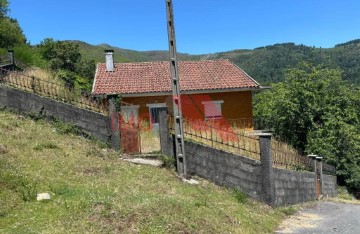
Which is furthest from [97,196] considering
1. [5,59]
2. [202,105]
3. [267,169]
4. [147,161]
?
[5,59]

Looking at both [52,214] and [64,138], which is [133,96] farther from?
[52,214]

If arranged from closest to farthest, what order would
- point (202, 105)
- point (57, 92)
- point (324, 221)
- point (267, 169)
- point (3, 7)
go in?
point (324, 221) → point (267, 169) → point (57, 92) → point (202, 105) → point (3, 7)

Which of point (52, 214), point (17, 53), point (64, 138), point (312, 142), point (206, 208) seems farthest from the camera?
point (17, 53)

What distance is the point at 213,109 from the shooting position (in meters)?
25.5

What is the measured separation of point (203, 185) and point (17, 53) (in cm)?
2237

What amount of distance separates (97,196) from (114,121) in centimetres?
574

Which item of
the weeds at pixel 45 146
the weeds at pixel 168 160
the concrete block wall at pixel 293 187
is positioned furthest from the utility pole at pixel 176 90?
the weeds at pixel 45 146

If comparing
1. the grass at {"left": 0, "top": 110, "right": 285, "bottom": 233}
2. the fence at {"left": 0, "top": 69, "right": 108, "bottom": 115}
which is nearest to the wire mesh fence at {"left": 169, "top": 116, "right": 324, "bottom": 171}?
the grass at {"left": 0, "top": 110, "right": 285, "bottom": 233}

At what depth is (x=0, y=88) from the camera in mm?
14359

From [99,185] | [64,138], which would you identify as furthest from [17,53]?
[99,185]

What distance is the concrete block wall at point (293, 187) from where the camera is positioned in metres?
11.9

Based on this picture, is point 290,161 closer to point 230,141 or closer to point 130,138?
point 230,141

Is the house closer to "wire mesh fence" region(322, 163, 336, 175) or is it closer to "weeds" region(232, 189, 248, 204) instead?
"wire mesh fence" region(322, 163, 336, 175)

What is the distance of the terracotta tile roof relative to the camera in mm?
24422
